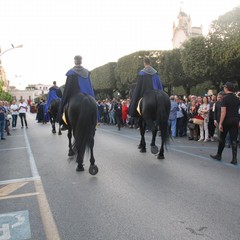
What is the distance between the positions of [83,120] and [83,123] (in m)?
0.06

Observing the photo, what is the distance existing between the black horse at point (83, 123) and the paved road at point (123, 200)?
0.49 meters

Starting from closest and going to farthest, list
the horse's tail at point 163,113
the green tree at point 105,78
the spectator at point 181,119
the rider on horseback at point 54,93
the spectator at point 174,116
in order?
the horse's tail at point 163,113, the rider on horseback at point 54,93, the spectator at point 174,116, the spectator at point 181,119, the green tree at point 105,78

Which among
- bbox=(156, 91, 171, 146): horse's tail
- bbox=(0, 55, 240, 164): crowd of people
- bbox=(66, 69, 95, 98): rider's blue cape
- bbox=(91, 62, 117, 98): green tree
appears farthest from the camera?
bbox=(91, 62, 117, 98): green tree

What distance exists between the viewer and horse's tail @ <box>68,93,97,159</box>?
7211mm

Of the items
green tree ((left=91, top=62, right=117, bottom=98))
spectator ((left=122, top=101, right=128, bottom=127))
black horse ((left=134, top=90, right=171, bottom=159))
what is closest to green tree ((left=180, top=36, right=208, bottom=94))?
spectator ((left=122, top=101, right=128, bottom=127))

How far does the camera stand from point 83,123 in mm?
7270

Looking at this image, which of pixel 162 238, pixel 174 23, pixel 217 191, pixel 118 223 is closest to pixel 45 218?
pixel 118 223

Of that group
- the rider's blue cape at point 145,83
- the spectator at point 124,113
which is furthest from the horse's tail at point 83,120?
the spectator at point 124,113

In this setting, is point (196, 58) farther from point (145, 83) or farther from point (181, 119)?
point (145, 83)

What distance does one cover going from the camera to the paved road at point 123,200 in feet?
14.1

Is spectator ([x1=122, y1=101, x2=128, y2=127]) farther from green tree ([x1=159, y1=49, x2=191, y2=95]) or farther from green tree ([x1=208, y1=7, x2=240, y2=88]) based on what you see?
green tree ([x1=159, y1=49, x2=191, y2=95])

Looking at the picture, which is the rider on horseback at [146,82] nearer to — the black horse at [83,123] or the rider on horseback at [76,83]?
the rider on horseback at [76,83]

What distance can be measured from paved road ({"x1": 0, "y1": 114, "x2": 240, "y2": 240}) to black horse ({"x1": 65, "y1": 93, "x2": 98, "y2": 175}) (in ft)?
1.61

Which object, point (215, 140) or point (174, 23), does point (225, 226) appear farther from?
point (174, 23)
